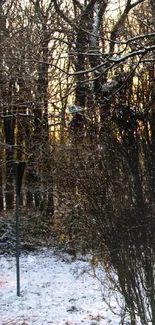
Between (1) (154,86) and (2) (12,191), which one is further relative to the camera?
(2) (12,191)

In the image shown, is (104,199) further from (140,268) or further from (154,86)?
(154,86)

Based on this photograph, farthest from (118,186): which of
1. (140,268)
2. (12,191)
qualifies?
(12,191)

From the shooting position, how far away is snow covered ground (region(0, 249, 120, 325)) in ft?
22.9

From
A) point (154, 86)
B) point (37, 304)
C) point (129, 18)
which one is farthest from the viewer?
point (129, 18)

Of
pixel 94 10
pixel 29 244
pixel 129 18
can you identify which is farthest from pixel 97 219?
pixel 29 244

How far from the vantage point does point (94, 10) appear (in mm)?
10492

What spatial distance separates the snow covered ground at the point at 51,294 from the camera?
6992mm

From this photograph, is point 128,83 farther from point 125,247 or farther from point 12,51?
point 12,51

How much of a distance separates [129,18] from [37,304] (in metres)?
5.78

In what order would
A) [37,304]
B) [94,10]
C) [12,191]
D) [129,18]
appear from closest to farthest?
[37,304] → [129,18] → [94,10] → [12,191]

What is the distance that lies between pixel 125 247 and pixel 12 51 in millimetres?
5867

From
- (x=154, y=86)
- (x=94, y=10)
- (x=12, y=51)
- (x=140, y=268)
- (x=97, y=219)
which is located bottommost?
(x=140, y=268)

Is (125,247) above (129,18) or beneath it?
beneath

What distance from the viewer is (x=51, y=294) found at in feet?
28.1
